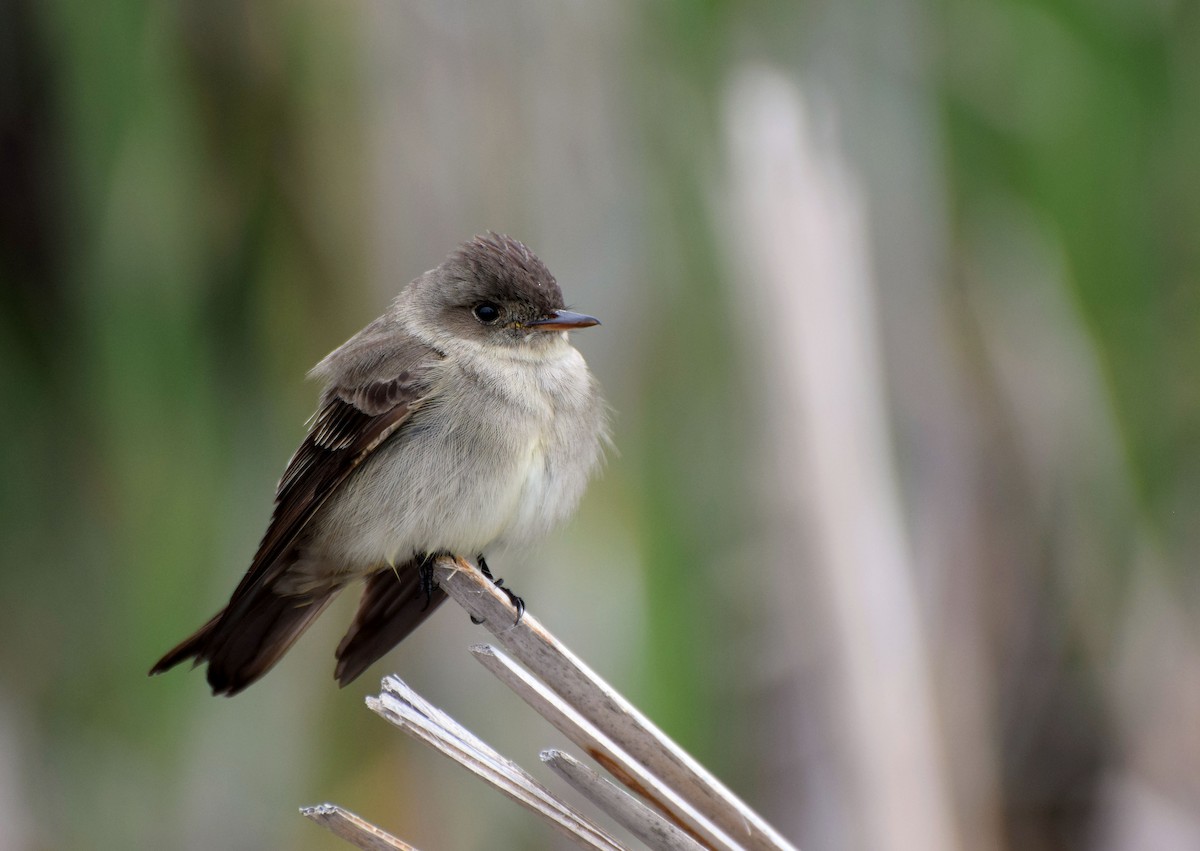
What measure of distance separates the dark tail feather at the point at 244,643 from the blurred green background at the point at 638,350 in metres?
0.35

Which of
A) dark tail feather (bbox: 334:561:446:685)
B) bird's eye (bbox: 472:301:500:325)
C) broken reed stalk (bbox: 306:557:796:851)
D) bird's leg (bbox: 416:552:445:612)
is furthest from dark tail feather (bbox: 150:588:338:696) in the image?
broken reed stalk (bbox: 306:557:796:851)

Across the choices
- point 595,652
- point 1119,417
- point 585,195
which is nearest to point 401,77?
point 585,195

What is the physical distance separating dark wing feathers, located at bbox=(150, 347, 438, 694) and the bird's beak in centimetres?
22

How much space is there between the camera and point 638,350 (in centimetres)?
321

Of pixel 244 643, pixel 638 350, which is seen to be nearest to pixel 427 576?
pixel 244 643

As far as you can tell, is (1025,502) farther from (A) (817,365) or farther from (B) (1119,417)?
(A) (817,365)

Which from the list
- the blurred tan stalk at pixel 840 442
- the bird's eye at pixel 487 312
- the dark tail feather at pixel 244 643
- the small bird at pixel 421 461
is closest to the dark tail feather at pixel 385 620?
the small bird at pixel 421 461

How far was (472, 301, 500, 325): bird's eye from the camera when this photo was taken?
2922 millimetres

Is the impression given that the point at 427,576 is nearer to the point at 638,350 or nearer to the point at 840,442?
the point at 638,350

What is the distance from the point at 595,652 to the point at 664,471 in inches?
17.2

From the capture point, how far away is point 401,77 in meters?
3.12

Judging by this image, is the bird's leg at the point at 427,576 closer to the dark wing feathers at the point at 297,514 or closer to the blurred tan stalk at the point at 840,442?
the dark wing feathers at the point at 297,514

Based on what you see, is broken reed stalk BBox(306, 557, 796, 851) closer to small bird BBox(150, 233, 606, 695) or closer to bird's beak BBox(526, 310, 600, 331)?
small bird BBox(150, 233, 606, 695)

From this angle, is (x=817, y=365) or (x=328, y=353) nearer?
(x=817, y=365)
